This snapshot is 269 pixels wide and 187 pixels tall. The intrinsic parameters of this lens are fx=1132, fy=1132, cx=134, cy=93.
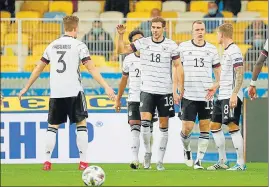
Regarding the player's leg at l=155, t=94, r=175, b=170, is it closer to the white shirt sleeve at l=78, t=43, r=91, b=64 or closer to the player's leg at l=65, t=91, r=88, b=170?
the player's leg at l=65, t=91, r=88, b=170

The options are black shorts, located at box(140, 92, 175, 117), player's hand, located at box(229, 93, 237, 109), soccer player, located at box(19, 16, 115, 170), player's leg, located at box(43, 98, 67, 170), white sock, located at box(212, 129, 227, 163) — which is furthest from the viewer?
white sock, located at box(212, 129, 227, 163)

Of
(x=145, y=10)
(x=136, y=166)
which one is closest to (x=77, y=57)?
(x=136, y=166)

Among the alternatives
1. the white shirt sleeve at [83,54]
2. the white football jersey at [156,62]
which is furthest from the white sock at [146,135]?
the white shirt sleeve at [83,54]

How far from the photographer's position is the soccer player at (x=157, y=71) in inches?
640

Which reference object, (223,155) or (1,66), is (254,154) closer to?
(223,155)

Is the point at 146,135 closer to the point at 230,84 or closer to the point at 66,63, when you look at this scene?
the point at 230,84

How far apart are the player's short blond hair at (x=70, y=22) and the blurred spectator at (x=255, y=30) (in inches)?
303

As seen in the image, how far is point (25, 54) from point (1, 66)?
536 millimetres

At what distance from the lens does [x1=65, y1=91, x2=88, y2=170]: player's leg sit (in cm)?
1528

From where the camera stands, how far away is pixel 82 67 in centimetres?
2297

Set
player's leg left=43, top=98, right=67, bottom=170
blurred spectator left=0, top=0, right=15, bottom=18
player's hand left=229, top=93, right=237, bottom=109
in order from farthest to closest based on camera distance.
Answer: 1. blurred spectator left=0, top=0, right=15, bottom=18
2. player's hand left=229, top=93, right=237, bottom=109
3. player's leg left=43, top=98, right=67, bottom=170

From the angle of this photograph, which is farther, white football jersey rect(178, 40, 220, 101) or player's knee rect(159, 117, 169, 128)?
white football jersey rect(178, 40, 220, 101)

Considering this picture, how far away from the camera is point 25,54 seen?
2269 centimetres

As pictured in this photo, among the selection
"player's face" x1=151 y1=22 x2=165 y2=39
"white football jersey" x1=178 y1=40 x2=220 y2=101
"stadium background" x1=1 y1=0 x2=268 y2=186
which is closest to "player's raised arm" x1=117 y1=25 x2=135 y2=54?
"player's face" x1=151 y1=22 x2=165 y2=39
